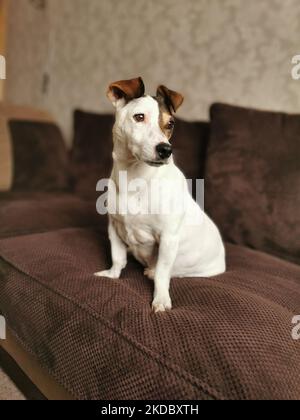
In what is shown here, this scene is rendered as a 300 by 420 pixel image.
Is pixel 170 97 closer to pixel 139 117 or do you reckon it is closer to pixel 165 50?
pixel 139 117

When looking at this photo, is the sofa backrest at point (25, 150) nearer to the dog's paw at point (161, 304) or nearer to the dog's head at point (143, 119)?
the dog's head at point (143, 119)

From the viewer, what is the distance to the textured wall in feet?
6.68

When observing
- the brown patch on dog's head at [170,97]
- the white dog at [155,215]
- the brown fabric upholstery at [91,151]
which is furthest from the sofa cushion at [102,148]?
the brown patch on dog's head at [170,97]

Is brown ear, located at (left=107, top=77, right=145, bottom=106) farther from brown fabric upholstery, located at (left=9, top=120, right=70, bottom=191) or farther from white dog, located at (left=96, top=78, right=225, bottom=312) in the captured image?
brown fabric upholstery, located at (left=9, top=120, right=70, bottom=191)

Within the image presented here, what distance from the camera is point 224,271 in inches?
59.1

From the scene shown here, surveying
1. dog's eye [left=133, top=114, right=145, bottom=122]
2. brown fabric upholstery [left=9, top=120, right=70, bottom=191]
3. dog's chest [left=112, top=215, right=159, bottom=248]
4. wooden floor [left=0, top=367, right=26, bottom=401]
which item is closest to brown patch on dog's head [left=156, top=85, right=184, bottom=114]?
dog's eye [left=133, top=114, right=145, bottom=122]

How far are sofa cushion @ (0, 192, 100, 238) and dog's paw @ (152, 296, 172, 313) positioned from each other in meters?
0.87

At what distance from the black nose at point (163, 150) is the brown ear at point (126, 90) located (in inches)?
10.0

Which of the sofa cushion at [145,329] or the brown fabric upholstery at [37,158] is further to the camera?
the brown fabric upholstery at [37,158]

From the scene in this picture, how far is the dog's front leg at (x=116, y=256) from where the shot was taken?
1311 millimetres

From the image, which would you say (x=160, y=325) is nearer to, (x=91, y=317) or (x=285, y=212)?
(x=91, y=317)

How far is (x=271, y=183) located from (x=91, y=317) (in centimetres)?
112

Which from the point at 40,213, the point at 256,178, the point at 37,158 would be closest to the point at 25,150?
the point at 37,158

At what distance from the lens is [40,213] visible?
1.90 m
